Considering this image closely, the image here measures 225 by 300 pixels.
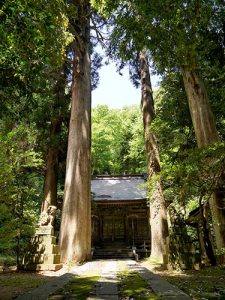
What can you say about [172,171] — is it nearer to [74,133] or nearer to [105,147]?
[74,133]

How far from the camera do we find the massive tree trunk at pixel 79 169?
29.4 ft

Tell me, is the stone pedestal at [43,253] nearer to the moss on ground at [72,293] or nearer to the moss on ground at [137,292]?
the moss on ground at [72,293]

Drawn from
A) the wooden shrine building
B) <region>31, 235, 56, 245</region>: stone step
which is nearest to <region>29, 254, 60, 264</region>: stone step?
<region>31, 235, 56, 245</region>: stone step

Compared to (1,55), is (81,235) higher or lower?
lower

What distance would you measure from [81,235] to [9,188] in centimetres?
340

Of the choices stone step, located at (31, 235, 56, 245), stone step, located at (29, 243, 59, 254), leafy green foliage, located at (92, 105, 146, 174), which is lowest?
stone step, located at (29, 243, 59, 254)

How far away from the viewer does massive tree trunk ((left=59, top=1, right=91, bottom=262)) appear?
896 cm

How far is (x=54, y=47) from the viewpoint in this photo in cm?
639

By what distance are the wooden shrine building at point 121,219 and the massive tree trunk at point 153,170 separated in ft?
16.5

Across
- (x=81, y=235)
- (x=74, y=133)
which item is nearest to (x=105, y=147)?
(x=74, y=133)

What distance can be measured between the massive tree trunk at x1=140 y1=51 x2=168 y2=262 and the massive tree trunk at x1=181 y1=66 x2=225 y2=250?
243 cm

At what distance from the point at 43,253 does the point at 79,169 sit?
10.3 ft

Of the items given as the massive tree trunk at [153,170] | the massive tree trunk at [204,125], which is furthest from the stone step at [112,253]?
the massive tree trunk at [204,125]

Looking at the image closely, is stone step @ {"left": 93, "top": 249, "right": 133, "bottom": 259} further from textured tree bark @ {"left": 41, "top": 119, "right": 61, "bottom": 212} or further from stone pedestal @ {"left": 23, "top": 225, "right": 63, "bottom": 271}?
stone pedestal @ {"left": 23, "top": 225, "right": 63, "bottom": 271}
